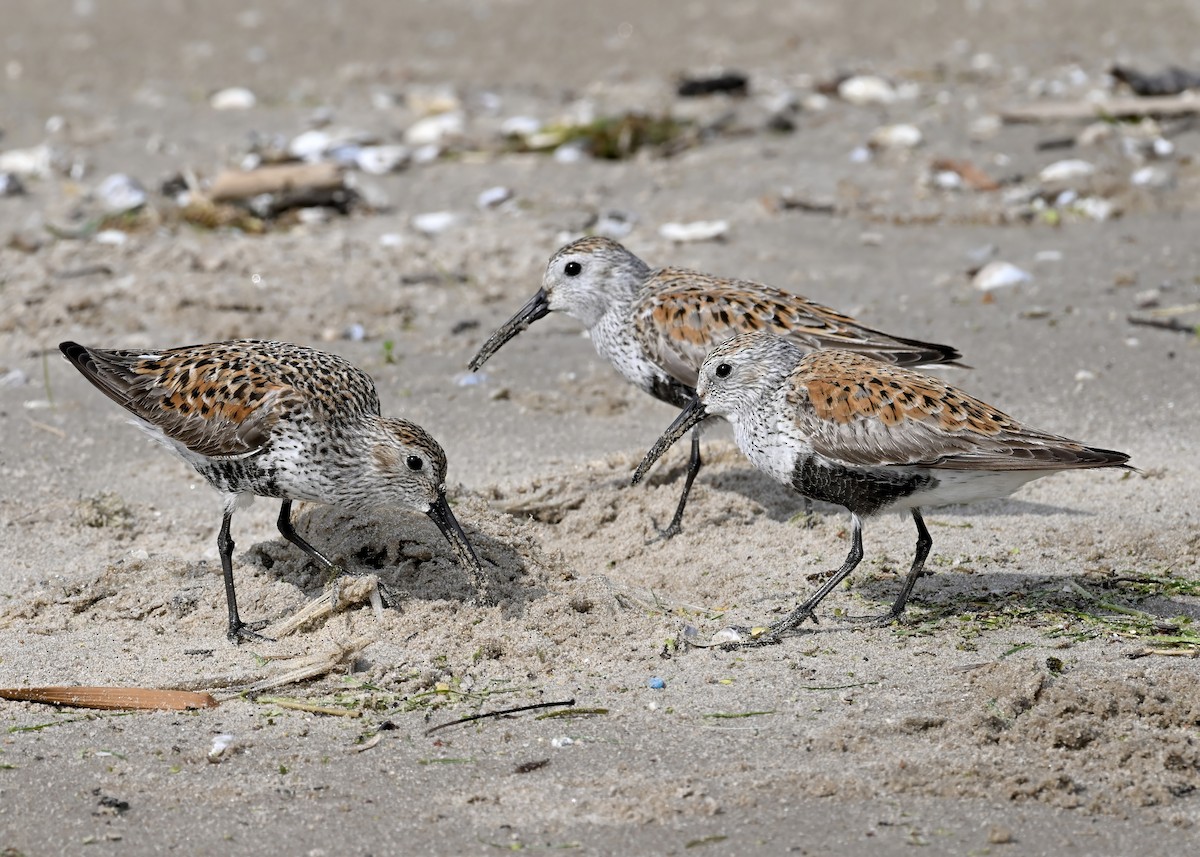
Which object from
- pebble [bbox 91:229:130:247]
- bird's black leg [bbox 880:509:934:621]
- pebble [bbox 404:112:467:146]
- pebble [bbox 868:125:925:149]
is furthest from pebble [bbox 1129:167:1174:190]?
pebble [bbox 91:229:130:247]

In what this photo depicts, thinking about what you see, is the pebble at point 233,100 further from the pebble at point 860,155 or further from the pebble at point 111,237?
the pebble at point 860,155

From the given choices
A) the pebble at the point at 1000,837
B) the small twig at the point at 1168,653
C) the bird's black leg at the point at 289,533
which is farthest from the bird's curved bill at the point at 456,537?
the small twig at the point at 1168,653

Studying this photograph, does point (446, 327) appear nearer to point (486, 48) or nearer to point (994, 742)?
point (994, 742)

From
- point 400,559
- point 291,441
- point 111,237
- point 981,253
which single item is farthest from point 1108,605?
point 111,237

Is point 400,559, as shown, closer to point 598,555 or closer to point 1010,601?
point 598,555

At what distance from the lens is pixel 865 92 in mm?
14594

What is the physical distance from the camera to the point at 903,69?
638 inches

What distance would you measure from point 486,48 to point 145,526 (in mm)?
11831

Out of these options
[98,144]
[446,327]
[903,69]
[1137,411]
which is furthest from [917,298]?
[98,144]

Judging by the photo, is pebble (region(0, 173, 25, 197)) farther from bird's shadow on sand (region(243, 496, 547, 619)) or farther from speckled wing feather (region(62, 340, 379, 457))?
bird's shadow on sand (region(243, 496, 547, 619))

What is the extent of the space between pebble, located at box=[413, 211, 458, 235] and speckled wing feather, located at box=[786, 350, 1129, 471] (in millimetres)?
5990

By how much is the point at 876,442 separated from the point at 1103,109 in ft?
26.7

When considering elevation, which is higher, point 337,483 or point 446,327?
point 337,483

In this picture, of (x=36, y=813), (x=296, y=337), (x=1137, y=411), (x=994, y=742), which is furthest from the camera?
(x=296, y=337)
